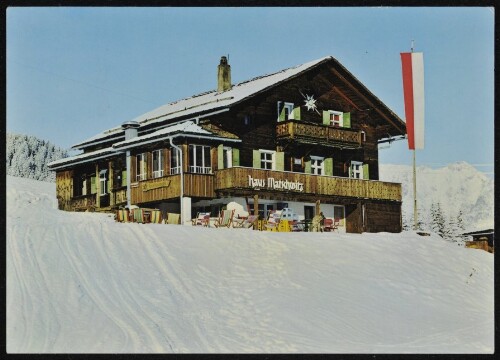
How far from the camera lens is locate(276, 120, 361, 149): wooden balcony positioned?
41.2 meters

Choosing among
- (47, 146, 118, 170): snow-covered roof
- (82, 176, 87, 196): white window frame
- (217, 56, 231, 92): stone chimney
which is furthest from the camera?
(82, 176, 87, 196): white window frame

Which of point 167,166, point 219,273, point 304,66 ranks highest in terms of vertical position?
point 304,66

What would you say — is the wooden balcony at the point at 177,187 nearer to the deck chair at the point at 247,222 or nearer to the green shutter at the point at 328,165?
the deck chair at the point at 247,222

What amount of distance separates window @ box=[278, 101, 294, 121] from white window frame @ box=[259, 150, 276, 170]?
1598 millimetres

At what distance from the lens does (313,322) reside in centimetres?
2450

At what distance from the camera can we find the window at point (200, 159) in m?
38.0

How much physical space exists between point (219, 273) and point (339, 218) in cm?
1630

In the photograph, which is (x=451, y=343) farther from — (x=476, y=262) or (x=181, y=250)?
(x=476, y=262)

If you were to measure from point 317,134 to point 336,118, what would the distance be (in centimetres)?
264

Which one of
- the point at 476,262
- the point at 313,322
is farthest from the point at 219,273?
the point at 476,262

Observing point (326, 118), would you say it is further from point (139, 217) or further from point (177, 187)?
point (139, 217)

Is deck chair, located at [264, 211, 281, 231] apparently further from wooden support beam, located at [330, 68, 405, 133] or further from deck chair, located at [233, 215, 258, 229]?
wooden support beam, located at [330, 68, 405, 133]

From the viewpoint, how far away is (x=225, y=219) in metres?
35.4

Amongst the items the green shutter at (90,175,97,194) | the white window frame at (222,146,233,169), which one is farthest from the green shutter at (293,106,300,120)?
the green shutter at (90,175,97,194)
